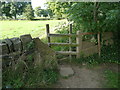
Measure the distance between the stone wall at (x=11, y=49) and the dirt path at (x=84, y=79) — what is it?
149cm

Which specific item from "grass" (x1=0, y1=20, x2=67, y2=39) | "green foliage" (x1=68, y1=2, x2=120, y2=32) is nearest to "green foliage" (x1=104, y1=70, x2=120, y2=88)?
"green foliage" (x1=68, y1=2, x2=120, y2=32)

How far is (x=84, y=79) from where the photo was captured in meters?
3.60

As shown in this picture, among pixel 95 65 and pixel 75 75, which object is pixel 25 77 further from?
pixel 95 65

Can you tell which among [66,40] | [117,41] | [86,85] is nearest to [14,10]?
[66,40]

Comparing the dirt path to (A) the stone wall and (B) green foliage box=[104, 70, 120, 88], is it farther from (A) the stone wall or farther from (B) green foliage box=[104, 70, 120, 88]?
(A) the stone wall

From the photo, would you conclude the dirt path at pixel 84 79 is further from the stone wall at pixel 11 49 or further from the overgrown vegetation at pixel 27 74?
the stone wall at pixel 11 49

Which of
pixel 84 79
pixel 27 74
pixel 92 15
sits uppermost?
pixel 92 15

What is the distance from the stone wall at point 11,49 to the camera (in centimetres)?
350

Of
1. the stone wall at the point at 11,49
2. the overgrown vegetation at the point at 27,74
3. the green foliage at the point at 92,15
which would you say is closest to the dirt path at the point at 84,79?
the overgrown vegetation at the point at 27,74

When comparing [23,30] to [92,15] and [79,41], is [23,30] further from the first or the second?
[79,41]

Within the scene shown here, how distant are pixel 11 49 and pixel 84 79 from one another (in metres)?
2.32

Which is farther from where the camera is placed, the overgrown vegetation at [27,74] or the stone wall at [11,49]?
the stone wall at [11,49]

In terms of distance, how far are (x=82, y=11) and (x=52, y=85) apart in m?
3.19

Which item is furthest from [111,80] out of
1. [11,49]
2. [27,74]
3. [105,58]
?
[11,49]
